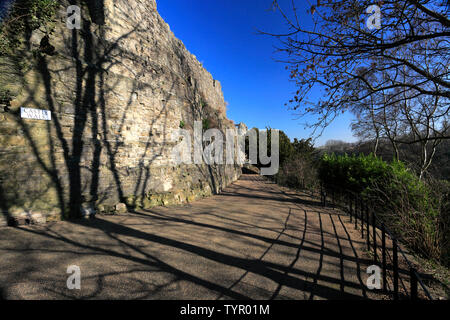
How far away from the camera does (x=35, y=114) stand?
14.8ft

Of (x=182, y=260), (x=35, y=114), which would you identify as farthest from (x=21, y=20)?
(x=182, y=260)

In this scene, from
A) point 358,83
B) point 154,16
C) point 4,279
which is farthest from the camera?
point 154,16

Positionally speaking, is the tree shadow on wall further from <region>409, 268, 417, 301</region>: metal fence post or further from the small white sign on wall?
<region>409, 268, 417, 301</region>: metal fence post

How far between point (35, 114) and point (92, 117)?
1183mm

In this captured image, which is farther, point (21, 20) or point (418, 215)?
point (21, 20)

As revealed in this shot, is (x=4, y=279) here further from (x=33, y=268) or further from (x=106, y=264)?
(x=106, y=264)

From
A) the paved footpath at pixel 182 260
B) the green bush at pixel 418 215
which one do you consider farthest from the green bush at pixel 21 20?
the green bush at pixel 418 215

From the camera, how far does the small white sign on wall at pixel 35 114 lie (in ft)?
14.3

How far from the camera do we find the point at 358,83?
3.75 m

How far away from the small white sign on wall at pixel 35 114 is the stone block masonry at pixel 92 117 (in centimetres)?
8

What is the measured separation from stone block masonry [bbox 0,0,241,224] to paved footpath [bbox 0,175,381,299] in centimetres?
94

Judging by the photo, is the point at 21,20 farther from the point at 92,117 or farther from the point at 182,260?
the point at 182,260
